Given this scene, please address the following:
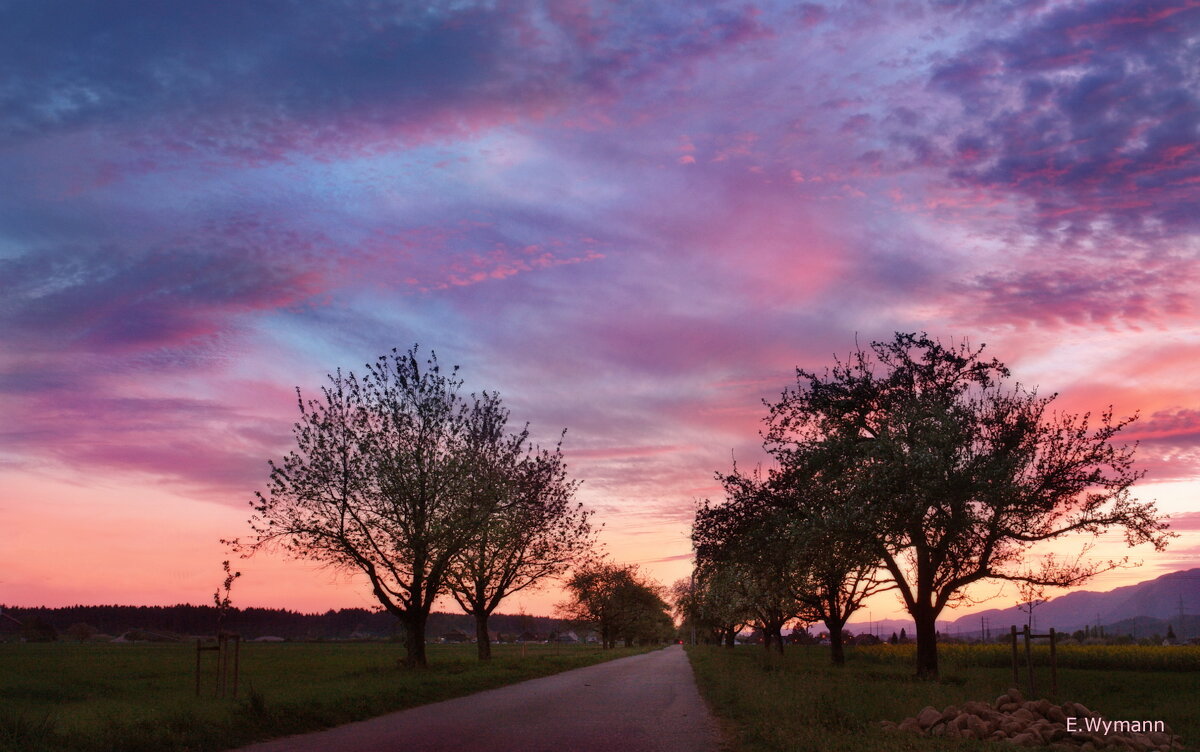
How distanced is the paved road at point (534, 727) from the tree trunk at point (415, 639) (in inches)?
488

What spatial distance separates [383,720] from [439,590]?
26.4 m

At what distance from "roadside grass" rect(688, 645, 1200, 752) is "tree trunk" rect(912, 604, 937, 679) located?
2.50 ft

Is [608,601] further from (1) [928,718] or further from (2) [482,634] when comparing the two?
(1) [928,718]

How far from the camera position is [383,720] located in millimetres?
21844

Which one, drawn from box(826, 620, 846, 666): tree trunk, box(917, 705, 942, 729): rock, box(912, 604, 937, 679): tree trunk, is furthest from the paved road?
box(826, 620, 846, 666): tree trunk

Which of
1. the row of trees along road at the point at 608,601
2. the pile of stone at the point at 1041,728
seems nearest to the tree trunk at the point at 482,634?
the pile of stone at the point at 1041,728

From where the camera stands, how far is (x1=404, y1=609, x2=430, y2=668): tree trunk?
4281cm

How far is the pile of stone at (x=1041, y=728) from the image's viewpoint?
17.1m

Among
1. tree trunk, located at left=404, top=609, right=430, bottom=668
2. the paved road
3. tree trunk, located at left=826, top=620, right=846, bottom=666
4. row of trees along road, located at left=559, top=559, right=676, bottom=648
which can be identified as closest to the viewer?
the paved road

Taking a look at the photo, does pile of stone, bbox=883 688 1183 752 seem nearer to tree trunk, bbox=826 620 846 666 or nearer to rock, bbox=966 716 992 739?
rock, bbox=966 716 992 739

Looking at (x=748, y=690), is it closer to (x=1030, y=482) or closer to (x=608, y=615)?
(x=1030, y=482)

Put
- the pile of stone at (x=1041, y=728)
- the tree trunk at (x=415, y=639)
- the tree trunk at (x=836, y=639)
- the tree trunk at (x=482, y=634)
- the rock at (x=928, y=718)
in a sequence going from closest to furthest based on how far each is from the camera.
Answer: the pile of stone at (x=1041, y=728)
the rock at (x=928, y=718)
the tree trunk at (x=415, y=639)
the tree trunk at (x=836, y=639)
the tree trunk at (x=482, y=634)

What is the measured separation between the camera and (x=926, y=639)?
123 feet

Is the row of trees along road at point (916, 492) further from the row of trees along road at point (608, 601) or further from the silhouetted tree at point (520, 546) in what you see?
the row of trees along road at point (608, 601)
